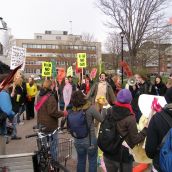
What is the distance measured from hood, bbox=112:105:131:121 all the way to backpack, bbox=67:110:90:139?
3.30 feet

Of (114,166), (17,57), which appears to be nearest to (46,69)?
(17,57)

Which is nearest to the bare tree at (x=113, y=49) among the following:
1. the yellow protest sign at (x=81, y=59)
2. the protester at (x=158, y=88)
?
the yellow protest sign at (x=81, y=59)

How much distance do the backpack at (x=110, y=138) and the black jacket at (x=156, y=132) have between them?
1021mm

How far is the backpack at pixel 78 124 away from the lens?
5926 mm

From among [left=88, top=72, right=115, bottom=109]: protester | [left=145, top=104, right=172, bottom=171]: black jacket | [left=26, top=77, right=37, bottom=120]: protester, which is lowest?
[left=26, top=77, right=37, bottom=120]: protester

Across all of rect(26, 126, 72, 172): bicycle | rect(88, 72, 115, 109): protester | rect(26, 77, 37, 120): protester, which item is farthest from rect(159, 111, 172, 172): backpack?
rect(26, 77, 37, 120): protester

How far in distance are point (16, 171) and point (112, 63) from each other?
1755 inches

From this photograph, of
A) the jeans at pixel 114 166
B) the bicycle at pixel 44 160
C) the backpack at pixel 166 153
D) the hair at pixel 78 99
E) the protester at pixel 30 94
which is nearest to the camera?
the backpack at pixel 166 153

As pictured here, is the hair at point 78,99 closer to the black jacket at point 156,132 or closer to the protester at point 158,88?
the black jacket at point 156,132

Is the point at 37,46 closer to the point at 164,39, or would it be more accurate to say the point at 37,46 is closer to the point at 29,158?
the point at 164,39

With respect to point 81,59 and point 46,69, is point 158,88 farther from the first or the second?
point 81,59

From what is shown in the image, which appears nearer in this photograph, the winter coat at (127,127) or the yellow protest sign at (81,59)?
the winter coat at (127,127)

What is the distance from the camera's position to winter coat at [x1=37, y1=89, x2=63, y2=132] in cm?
721

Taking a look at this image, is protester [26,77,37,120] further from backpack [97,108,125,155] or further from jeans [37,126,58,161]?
backpack [97,108,125,155]
